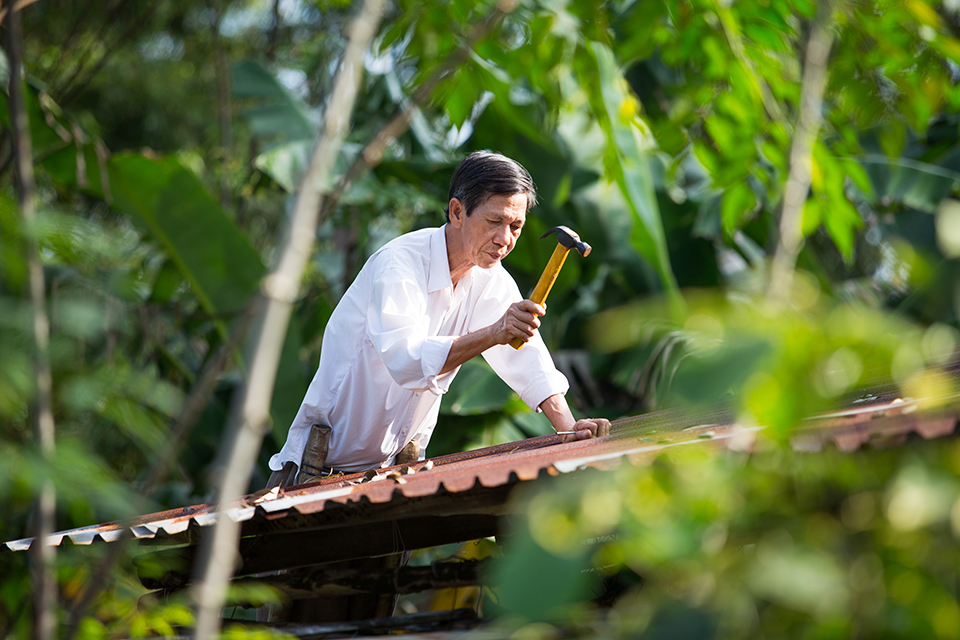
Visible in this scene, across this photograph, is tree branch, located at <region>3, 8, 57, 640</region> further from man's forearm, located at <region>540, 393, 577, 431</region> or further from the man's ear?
man's forearm, located at <region>540, 393, 577, 431</region>

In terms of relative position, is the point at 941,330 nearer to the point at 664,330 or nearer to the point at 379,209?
the point at 664,330

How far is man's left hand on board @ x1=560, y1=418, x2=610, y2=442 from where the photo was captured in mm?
2547

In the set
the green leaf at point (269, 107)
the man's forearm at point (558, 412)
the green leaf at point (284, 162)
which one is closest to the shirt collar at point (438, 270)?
the man's forearm at point (558, 412)

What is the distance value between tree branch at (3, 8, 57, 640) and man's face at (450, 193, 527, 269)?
1.66 meters

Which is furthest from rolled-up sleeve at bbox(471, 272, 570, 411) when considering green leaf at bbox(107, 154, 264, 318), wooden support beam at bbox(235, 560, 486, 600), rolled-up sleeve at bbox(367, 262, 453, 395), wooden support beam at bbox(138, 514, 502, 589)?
green leaf at bbox(107, 154, 264, 318)

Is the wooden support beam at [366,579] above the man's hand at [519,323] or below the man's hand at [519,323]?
below

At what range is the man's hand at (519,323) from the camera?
2457mm

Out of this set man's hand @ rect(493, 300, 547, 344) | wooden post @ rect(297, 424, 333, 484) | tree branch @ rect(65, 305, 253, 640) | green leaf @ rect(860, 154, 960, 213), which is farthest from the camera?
green leaf @ rect(860, 154, 960, 213)

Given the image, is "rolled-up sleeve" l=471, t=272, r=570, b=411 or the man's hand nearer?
the man's hand

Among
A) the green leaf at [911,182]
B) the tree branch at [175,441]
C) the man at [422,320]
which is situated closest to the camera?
the tree branch at [175,441]

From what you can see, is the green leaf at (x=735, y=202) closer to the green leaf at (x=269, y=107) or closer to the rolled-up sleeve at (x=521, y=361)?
the rolled-up sleeve at (x=521, y=361)

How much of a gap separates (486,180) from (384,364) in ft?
2.27

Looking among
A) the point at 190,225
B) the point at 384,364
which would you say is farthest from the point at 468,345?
the point at 190,225

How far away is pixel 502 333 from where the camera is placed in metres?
2.50
